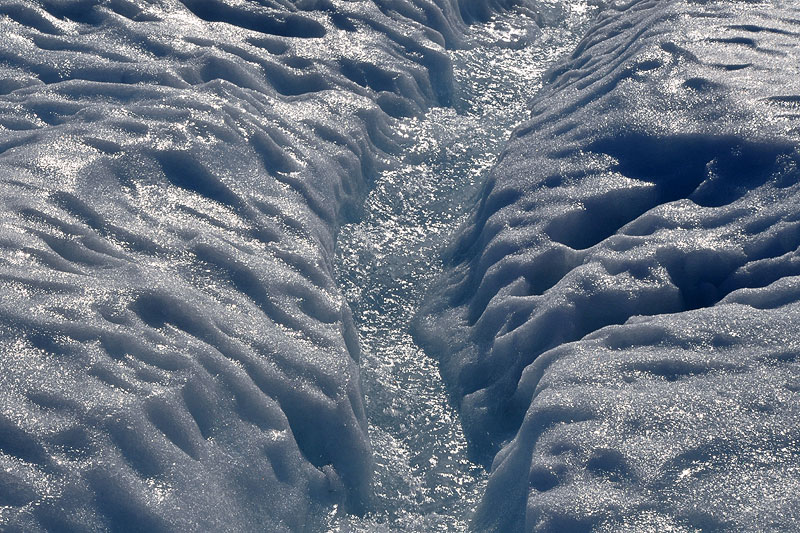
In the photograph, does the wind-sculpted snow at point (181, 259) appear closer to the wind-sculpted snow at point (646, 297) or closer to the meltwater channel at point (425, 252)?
the meltwater channel at point (425, 252)

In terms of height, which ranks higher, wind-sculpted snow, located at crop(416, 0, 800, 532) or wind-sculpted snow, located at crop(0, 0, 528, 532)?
wind-sculpted snow, located at crop(416, 0, 800, 532)

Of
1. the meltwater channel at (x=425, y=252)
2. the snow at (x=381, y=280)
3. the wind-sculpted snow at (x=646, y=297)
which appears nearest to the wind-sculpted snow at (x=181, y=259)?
the snow at (x=381, y=280)

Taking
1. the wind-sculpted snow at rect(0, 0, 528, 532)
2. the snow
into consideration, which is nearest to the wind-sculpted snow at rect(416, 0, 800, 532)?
the snow

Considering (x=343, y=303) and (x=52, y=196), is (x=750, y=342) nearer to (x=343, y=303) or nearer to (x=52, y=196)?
(x=343, y=303)

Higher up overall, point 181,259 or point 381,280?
point 181,259

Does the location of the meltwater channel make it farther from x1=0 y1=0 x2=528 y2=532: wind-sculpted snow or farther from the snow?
x1=0 y1=0 x2=528 y2=532: wind-sculpted snow

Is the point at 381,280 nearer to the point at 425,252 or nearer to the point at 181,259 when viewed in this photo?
the point at 425,252

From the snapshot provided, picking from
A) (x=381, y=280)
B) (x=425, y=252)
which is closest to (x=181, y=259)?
(x=381, y=280)
